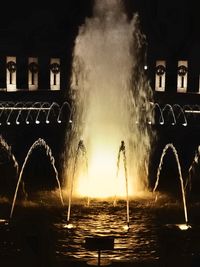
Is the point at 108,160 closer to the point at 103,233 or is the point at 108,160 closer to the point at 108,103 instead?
the point at 108,103

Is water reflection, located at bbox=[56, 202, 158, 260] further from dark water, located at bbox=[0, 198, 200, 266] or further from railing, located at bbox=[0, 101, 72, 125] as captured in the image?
railing, located at bbox=[0, 101, 72, 125]

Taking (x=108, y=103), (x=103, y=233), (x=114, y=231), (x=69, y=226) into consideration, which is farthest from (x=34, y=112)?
(x=103, y=233)

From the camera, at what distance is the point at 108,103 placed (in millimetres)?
16516

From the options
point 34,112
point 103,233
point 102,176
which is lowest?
point 103,233

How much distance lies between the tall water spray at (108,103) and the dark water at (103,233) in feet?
6.76

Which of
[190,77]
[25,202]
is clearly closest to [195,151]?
[25,202]

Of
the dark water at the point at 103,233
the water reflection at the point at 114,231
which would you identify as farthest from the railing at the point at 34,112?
the water reflection at the point at 114,231

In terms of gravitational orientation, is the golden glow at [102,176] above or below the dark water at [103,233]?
above

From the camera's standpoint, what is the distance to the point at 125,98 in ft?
55.1

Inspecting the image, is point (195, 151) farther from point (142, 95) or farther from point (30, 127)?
point (30, 127)

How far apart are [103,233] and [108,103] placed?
19.8 feet

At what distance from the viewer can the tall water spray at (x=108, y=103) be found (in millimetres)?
16062

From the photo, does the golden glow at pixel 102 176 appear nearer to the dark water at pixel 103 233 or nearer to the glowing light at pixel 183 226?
the dark water at pixel 103 233

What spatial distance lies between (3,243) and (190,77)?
103 feet
